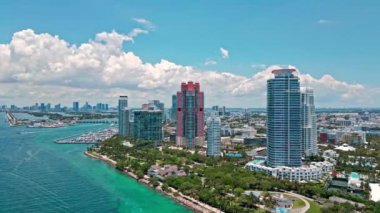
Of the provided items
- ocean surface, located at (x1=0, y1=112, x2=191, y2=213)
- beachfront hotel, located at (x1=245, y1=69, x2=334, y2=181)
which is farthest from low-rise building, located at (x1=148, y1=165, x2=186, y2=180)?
beachfront hotel, located at (x1=245, y1=69, x2=334, y2=181)

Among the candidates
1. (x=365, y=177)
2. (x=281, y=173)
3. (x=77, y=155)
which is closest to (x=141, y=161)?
(x=77, y=155)

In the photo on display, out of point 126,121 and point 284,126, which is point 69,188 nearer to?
point 284,126

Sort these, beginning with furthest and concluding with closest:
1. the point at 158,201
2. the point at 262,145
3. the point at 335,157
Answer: the point at 262,145
the point at 335,157
the point at 158,201

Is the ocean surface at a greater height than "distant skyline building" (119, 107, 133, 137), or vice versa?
"distant skyline building" (119, 107, 133, 137)

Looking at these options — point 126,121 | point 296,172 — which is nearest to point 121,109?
point 126,121

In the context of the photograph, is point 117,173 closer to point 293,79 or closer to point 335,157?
point 293,79

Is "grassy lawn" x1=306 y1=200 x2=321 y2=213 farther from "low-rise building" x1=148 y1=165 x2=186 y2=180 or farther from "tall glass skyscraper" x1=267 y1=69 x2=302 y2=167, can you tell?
"low-rise building" x1=148 y1=165 x2=186 y2=180
